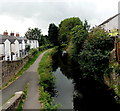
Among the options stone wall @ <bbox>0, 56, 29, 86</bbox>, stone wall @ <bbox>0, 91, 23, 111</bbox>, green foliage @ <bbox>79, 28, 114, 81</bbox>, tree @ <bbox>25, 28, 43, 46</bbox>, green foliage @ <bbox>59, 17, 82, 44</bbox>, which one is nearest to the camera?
stone wall @ <bbox>0, 91, 23, 111</bbox>

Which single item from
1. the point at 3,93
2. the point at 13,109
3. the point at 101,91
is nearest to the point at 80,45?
the point at 101,91

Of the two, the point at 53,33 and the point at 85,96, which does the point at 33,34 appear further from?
the point at 85,96

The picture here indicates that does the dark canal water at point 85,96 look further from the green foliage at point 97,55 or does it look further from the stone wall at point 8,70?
the stone wall at point 8,70

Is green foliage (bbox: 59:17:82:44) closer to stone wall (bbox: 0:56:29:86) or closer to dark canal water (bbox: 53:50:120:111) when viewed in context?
dark canal water (bbox: 53:50:120:111)

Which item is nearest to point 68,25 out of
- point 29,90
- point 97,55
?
point 97,55

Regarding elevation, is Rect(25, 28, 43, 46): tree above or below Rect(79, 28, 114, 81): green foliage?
above

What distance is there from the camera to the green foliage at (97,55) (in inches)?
896

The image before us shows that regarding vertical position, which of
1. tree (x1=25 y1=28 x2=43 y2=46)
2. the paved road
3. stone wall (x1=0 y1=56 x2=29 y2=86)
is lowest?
the paved road

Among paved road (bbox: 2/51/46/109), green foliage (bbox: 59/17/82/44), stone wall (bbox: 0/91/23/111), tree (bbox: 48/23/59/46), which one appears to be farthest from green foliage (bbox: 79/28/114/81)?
tree (bbox: 48/23/59/46)

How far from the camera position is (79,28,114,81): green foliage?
74.7ft

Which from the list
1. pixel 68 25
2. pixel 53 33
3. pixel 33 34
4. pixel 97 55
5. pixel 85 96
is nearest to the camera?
→ pixel 85 96

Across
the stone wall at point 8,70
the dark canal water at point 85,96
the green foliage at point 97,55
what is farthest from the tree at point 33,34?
the green foliage at point 97,55

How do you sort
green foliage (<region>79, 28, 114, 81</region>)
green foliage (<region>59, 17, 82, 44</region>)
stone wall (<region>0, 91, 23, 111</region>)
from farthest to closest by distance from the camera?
1. green foliage (<region>59, 17, 82, 44</region>)
2. green foliage (<region>79, 28, 114, 81</region>)
3. stone wall (<region>0, 91, 23, 111</region>)

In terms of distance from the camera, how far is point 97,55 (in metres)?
22.7
